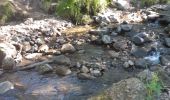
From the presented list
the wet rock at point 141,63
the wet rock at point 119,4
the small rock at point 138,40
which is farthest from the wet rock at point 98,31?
the wet rock at point 119,4

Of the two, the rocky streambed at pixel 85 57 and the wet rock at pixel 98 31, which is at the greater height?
the wet rock at pixel 98 31

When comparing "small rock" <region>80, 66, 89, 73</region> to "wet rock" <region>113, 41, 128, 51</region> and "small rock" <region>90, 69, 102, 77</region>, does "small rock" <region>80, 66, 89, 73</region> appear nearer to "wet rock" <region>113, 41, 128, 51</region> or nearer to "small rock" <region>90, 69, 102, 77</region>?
"small rock" <region>90, 69, 102, 77</region>

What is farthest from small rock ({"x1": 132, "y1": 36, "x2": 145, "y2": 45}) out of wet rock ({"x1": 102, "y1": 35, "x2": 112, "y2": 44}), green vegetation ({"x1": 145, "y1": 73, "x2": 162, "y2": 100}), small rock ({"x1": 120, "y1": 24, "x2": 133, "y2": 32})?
green vegetation ({"x1": 145, "y1": 73, "x2": 162, "y2": 100})

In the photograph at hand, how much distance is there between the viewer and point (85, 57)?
Answer: 7.57 metres

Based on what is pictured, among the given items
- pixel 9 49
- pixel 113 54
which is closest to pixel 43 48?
pixel 9 49

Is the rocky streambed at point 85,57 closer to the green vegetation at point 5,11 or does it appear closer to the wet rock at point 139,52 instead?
the wet rock at point 139,52

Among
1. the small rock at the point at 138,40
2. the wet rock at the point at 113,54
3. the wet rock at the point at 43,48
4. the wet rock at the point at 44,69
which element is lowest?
the wet rock at the point at 44,69

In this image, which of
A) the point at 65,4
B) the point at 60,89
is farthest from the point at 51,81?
the point at 65,4

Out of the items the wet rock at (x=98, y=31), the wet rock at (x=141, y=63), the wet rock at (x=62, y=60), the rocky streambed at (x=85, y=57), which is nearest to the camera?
the rocky streambed at (x=85, y=57)

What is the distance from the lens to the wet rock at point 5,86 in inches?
242

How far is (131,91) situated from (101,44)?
373cm

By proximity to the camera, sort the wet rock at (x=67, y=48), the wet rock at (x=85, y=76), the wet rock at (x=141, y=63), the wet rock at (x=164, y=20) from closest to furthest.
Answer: the wet rock at (x=85, y=76) → the wet rock at (x=141, y=63) → the wet rock at (x=67, y=48) → the wet rock at (x=164, y=20)

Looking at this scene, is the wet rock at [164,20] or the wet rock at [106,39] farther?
the wet rock at [164,20]

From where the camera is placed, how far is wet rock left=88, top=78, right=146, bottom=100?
4559 millimetres
